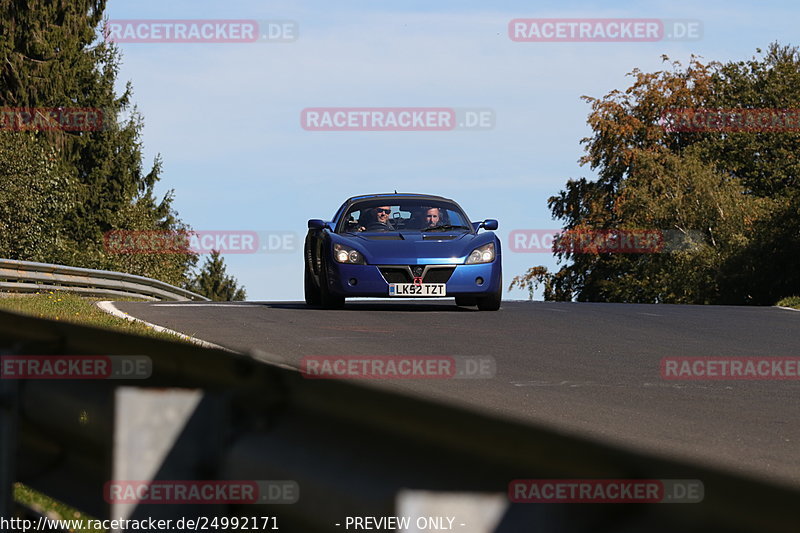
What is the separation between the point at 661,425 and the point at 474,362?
10.8 feet

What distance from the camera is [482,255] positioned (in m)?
15.9

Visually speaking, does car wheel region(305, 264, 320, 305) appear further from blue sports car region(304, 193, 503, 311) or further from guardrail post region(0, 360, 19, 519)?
guardrail post region(0, 360, 19, 519)

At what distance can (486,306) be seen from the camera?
17.0 metres

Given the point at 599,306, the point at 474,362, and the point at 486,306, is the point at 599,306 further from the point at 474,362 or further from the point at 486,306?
the point at 474,362

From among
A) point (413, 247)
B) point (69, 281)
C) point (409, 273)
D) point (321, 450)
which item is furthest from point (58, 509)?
point (69, 281)

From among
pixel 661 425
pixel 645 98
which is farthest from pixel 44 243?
pixel 661 425

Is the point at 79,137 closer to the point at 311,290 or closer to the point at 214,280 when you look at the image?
the point at 311,290

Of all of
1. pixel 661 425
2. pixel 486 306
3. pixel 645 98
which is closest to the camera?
pixel 661 425

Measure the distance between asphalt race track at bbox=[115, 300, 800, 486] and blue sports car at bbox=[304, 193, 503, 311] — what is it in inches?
14.4

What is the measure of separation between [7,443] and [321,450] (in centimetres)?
127

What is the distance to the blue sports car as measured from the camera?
15633 millimetres

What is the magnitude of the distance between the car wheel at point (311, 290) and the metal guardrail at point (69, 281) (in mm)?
8218

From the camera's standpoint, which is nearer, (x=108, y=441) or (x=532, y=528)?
(x=532, y=528)

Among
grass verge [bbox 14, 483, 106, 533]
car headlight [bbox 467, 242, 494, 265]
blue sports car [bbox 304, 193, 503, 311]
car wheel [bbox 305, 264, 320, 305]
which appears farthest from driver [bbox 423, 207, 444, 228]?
grass verge [bbox 14, 483, 106, 533]
